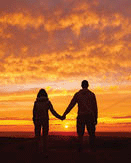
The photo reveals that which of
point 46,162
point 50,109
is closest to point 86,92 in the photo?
point 50,109

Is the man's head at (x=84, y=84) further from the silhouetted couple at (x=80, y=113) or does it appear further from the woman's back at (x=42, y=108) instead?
the woman's back at (x=42, y=108)

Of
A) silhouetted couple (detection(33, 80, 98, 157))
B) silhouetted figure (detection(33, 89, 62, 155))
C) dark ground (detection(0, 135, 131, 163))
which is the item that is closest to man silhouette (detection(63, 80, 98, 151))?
silhouetted couple (detection(33, 80, 98, 157))

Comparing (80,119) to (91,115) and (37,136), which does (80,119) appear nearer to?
(91,115)

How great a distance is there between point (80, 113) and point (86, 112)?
0.23 metres

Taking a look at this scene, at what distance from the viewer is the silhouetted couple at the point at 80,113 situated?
12.6 metres

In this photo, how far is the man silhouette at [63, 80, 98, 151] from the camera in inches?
500

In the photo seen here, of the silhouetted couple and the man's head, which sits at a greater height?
the man's head

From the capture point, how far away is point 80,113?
41.9ft

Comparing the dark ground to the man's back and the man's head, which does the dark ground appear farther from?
the man's head

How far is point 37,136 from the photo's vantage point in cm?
1283

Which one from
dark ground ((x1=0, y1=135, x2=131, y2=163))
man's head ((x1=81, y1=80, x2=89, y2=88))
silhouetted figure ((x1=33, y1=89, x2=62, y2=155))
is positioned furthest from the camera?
man's head ((x1=81, y1=80, x2=89, y2=88))

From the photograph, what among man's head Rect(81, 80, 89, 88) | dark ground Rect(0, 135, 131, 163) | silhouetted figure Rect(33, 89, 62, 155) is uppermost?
man's head Rect(81, 80, 89, 88)

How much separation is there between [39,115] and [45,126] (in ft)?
1.45

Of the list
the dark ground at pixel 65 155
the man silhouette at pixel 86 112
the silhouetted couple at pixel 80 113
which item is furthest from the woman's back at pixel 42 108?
the dark ground at pixel 65 155
